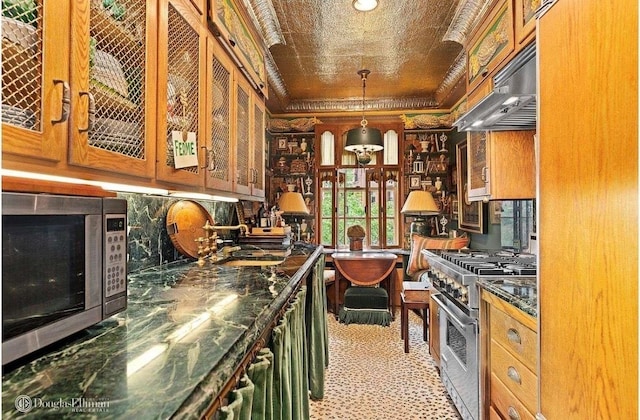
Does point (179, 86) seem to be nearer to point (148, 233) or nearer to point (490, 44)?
point (148, 233)

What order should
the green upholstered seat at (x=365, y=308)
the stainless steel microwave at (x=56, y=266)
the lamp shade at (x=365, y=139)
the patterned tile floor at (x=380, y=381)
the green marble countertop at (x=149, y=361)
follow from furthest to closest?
the lamp shade at (x=365, y=139)
the green upholstered seat at (x=365, y=308)
the patterned tile floor at (x=380, y=381)
the stainless steel microwave at (x=56, y=266)
the green marble countertop at (x=149, y=361)

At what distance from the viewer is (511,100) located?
1822mm

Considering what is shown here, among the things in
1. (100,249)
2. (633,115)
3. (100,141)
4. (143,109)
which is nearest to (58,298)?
(100,249)

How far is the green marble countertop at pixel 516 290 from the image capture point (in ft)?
4.79

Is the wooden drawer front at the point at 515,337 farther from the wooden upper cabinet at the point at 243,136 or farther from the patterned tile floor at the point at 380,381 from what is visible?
the wooden upper cabinet at the point at 243,136

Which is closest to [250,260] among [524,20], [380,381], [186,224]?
[186,224]

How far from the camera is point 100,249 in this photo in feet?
3.12

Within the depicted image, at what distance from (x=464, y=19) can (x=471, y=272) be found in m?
2.05

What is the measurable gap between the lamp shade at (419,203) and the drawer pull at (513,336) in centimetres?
334

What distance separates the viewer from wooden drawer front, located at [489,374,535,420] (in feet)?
5.10

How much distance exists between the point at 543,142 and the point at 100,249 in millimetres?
1347

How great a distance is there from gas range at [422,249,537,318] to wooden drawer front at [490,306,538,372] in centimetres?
18

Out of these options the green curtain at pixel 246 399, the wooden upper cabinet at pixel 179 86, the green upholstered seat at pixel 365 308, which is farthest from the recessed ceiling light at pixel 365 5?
the green upholstered seat at pixel 365 308

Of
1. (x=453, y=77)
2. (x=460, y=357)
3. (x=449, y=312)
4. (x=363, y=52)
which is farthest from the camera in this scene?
(x=453, y=77)
